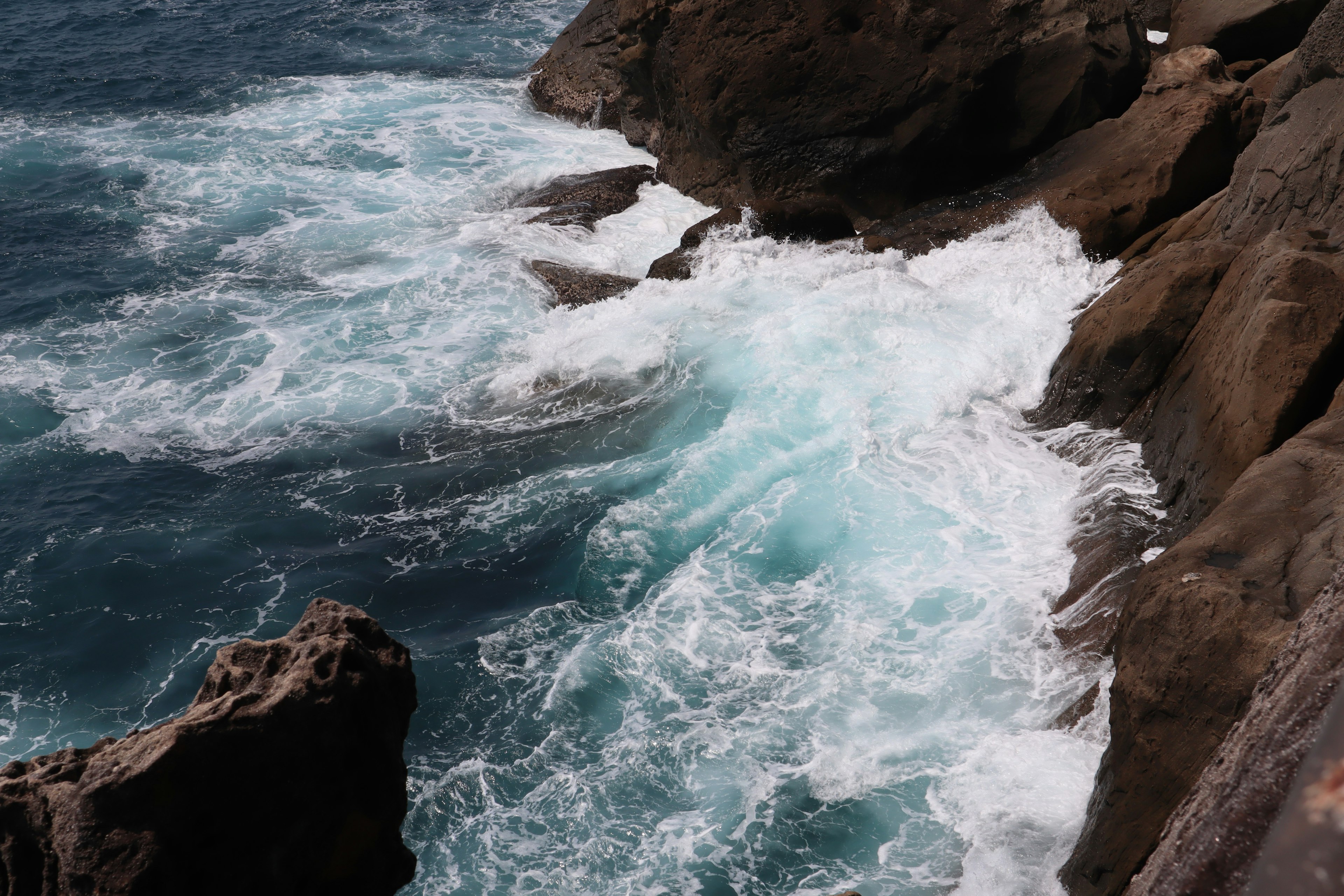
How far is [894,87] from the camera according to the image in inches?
507

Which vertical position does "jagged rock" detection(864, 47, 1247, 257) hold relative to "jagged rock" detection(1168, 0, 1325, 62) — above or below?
below

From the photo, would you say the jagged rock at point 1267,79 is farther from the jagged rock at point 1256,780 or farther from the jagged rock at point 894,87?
the jagged rock at point 1256,780

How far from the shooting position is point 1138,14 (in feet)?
49.5

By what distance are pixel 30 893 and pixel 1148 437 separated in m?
8.12

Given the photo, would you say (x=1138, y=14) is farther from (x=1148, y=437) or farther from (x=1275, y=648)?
(x=1275, y=648)

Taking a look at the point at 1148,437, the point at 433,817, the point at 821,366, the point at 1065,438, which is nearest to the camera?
the point at 433,817

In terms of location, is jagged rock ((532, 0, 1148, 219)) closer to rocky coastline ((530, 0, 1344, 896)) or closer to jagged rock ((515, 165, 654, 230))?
rocky coastline ((530, 0, 1344, 896))

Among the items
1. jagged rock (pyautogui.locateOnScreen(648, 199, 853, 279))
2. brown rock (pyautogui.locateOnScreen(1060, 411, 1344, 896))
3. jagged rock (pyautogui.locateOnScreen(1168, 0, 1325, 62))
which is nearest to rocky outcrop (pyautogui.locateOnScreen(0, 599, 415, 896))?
brown rock (pyautogui.locateOnScreen(1060, 411, 1344, 896))

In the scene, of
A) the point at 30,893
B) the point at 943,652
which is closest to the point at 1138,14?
the point at 943,652

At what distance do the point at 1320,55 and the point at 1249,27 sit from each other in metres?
5.94

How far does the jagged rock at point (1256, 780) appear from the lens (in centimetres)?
158

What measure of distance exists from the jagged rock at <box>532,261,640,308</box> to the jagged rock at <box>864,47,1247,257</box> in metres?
3.44

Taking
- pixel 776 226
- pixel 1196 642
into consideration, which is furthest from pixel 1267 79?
pixel 1196 642

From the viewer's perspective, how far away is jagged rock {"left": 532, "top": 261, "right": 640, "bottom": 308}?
41.5ft
